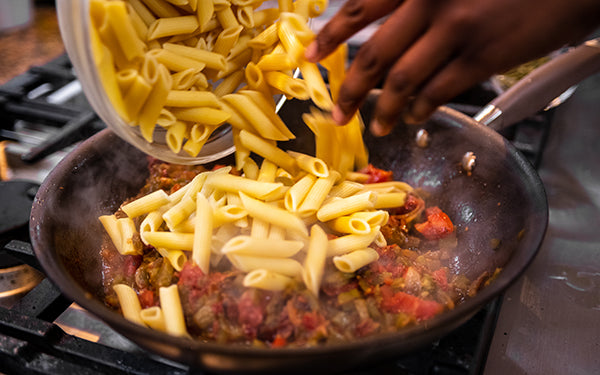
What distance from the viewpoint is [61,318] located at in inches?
59.5

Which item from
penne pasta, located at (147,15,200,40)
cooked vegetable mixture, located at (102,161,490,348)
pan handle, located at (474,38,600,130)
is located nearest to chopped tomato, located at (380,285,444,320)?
cooked vegetable mixture, located at (102,161,490,348)

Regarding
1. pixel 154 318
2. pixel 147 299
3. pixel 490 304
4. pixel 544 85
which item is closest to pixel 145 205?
pixel 147 299

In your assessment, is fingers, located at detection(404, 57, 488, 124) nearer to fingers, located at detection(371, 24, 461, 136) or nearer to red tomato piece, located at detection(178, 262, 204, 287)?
fingers, located at detection(371, 24, 461, 136)

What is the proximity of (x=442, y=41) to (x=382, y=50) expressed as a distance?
0.39ft

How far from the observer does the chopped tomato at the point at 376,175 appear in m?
1.61

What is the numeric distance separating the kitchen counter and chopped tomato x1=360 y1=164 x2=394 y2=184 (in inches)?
118

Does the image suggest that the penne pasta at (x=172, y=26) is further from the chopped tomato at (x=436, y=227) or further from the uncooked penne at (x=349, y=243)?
the chopped tomato at (x=436, y=227)

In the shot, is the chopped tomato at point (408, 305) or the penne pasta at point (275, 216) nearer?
the chopped tomato at point (408, 305)

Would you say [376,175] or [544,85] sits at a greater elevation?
[544,85]

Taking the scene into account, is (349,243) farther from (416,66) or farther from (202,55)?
(202,55)

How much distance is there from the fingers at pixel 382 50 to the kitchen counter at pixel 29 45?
329 cm

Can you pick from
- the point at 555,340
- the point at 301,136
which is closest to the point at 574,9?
the point at 555,340

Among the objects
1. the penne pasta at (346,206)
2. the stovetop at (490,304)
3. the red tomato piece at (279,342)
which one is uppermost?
the penne pasta at (346,206)

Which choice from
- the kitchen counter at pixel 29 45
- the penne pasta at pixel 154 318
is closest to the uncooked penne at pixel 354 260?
the penne pasta at pixel 154 318
